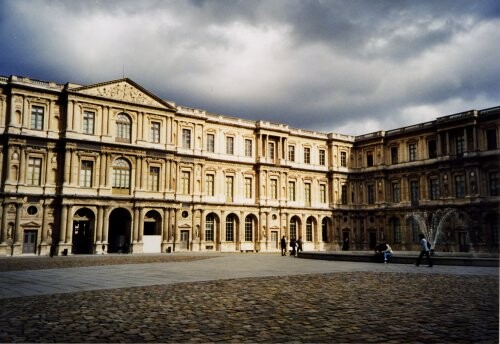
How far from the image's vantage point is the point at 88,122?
130ft

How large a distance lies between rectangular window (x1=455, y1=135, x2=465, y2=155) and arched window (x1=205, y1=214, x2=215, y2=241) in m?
26.7

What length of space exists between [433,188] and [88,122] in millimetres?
36213

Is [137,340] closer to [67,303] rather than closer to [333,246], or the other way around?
[67,303]

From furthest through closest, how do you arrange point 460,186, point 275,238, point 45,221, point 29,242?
point 275,238, point 460,186, point 45,221, point 29,242

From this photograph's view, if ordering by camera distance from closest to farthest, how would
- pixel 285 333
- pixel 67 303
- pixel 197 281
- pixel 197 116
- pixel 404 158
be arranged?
pixel 285 333
pixel 67 303
pixel 197 281
pixel 197 116
pixel 404 158

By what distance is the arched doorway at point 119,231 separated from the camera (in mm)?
40688

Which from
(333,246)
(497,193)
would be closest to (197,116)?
(333,246)

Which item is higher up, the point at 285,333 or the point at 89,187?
the point at 89,187

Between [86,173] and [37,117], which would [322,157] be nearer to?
[86,173]

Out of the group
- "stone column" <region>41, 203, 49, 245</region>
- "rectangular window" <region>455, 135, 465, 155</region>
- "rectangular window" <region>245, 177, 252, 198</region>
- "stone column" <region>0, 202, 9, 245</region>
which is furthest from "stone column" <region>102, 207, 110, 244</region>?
"rectangular window" <region>455, 135, 465, 155</region>

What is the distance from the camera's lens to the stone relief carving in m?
40.1

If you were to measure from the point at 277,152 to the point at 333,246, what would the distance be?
13736mm

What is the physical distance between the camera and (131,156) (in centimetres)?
4116

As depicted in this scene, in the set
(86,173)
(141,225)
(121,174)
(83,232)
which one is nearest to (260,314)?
(141,225)
